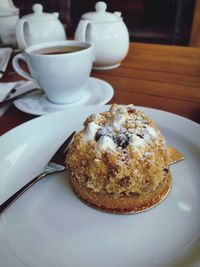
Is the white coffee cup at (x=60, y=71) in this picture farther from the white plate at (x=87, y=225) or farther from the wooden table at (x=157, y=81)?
the white plate at (x=87, y=225)

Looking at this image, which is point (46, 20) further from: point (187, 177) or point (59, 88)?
point (187, 177)

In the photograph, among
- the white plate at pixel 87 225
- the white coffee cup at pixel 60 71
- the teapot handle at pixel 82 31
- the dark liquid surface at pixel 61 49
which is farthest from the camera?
the teapot handle at pixel 82 31

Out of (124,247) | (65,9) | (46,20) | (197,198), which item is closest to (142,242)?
(124,247)

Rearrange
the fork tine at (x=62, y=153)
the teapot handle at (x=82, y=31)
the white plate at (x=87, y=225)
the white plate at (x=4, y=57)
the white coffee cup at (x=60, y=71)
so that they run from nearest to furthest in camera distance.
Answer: the white plate at (x=87, y=225)
the fork tine at (x=62, y=153)
the white coffee cup at (x=60, y=71)
the teapot handle at (x=82, y=31)
the white plate at (x=4, y=57)

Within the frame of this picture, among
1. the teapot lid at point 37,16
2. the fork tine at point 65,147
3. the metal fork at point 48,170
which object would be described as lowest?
the metal fork at point 48,170

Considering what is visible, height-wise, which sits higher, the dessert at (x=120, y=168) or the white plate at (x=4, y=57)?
the white plate at (x=4, y=57)

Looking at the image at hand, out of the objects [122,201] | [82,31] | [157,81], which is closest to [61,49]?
[82,31]

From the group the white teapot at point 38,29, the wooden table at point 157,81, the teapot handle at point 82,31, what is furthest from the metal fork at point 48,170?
the white teapot at point 38,29

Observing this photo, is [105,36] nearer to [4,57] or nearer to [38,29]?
[38,29]
